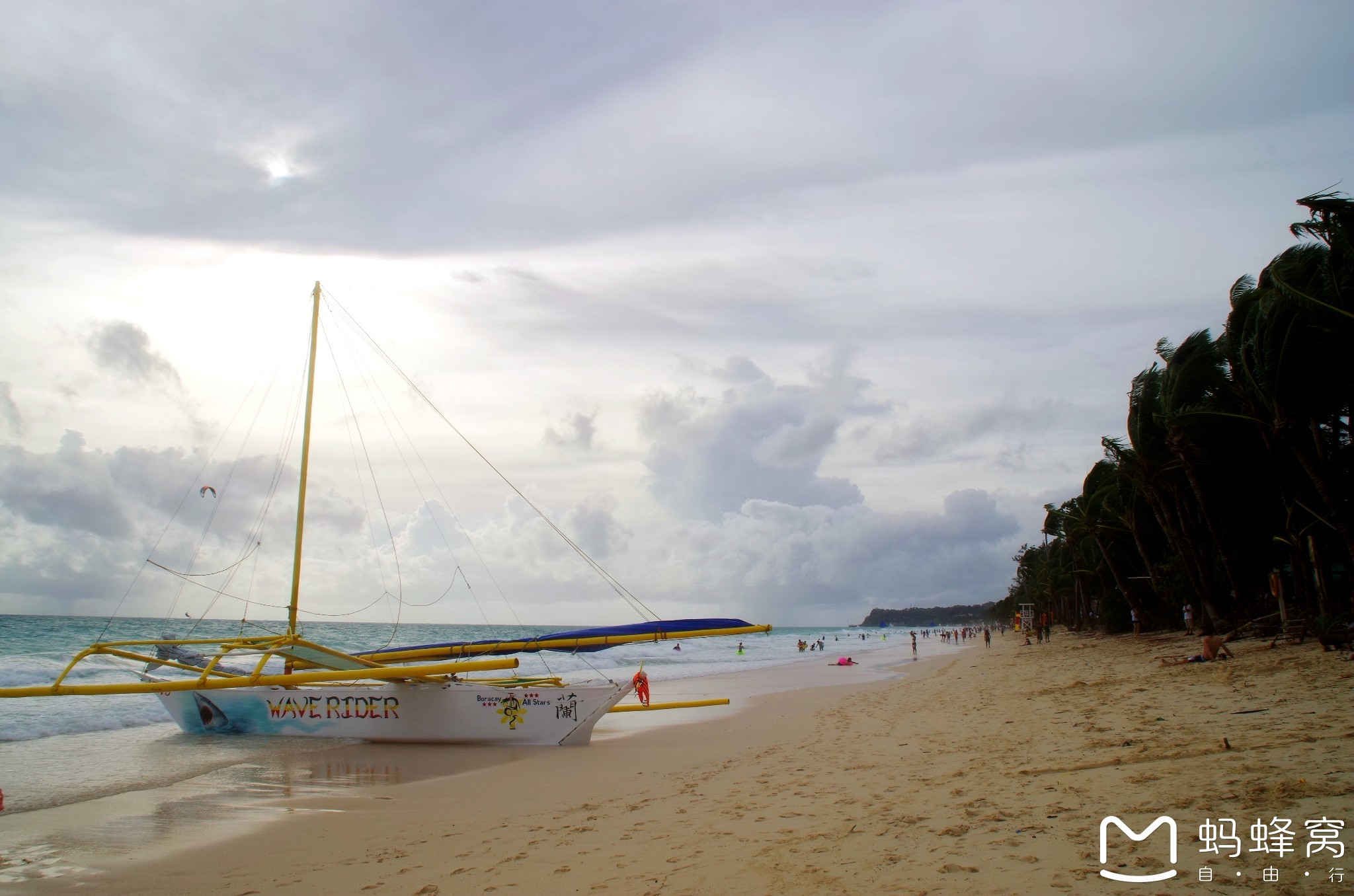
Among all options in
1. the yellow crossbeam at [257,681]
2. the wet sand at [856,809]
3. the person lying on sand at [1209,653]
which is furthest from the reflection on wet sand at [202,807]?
the person lying on sand at [1209,653]

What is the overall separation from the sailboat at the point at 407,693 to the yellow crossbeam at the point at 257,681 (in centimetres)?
4

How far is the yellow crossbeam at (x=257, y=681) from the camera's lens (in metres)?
10.7

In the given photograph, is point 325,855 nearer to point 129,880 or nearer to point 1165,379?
point 129,880

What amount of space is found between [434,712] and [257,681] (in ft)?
9.68

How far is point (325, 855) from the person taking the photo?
6754 millimetres

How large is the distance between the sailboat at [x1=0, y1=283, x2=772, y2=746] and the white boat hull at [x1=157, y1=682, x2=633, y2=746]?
0.05 feet

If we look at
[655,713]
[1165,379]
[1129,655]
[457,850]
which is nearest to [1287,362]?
[1165,379]

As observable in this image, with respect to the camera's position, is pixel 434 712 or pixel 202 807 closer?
pixel 202 807

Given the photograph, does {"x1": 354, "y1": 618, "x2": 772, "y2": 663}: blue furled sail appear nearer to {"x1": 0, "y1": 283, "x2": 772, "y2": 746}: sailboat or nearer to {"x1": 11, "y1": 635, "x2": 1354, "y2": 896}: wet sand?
{"x1": 0, "y1": 283, "x2": 772, "y2": 746}: sailboat

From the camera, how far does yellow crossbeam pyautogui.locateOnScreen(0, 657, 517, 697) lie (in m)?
10.7

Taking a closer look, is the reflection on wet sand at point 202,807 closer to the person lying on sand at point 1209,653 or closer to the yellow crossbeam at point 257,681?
the yellow crossbeam at point 257,681

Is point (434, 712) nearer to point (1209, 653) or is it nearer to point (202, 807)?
point (202, 807)

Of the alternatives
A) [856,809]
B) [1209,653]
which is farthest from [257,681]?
[1209,653]

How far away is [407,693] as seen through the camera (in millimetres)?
13406
